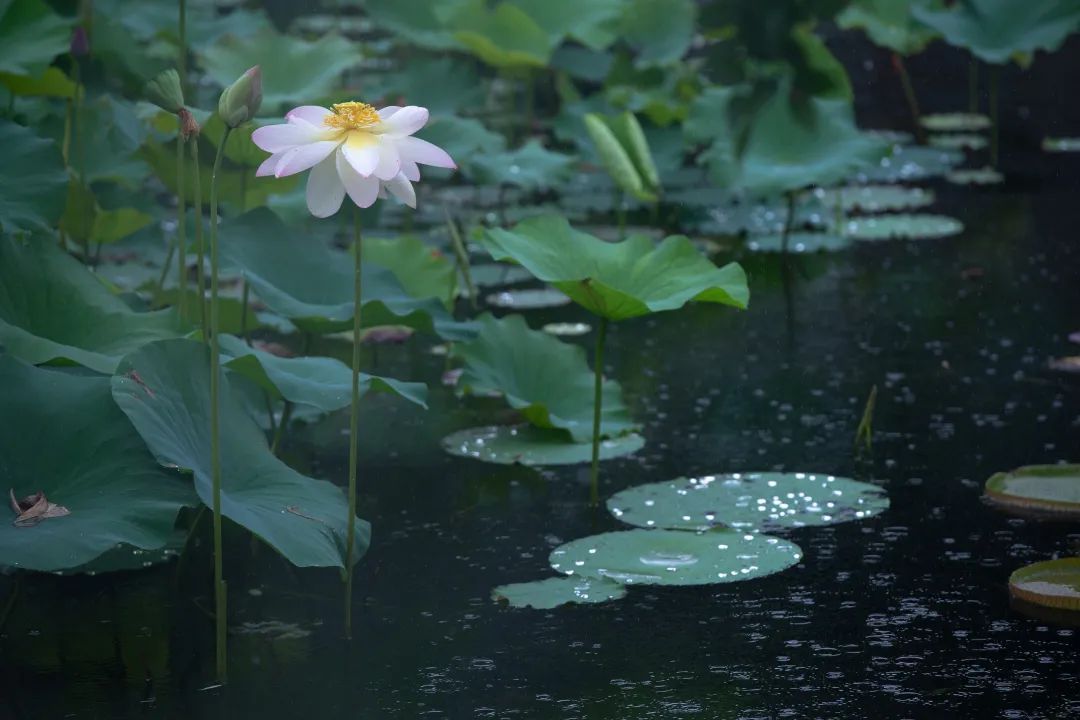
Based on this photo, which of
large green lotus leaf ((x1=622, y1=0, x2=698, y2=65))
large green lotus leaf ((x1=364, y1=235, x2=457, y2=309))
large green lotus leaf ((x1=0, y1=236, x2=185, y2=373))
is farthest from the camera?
large green lotus leaf ((x1=622, y1=0, x2=698, y2=65))

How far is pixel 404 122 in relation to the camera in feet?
5.33

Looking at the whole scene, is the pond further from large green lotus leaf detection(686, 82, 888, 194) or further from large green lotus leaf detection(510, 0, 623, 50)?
large green lotus leaf detection(510, 0, 623, 50)

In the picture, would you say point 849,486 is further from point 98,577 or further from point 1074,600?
point 98,577

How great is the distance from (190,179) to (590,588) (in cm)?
146

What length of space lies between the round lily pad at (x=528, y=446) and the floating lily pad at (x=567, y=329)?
0.60 metres

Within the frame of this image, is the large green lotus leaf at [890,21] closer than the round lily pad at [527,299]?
No

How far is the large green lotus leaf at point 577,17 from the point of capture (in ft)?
16.0

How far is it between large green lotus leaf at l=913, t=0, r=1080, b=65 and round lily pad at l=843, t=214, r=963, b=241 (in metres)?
1.23

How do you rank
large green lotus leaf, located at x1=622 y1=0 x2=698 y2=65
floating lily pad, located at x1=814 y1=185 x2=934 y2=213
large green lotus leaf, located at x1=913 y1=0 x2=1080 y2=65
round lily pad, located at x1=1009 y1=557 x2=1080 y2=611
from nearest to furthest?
1. round lily pad, located at x1=1009 y1=557 x2=1080 y2=611
2. floating lily pad, located at x1=814 y1=185 x2=934 y2=213
3. large green lotus leaf, located at x1=913 y1=0 x2=1080 y2=65
4. large green lotus leaf, located at x1=622 y1=0 x2=698 y2=65

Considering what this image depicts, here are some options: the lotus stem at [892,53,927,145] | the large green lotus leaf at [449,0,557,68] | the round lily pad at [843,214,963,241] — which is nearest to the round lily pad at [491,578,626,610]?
the round lily pad at [843,214,963,241]

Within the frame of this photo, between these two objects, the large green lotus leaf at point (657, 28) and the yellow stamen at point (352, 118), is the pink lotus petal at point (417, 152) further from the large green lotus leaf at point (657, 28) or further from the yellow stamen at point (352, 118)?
the large green lotus leaf at point (657, 28)

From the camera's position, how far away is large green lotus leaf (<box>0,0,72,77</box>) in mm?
2508

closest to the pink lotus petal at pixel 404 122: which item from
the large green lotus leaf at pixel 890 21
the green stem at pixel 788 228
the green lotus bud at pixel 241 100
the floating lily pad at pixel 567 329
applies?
the green lotus bud at pixel 241 100

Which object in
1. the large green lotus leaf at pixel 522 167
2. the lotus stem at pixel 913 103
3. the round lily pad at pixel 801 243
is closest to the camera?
the large green lotus leaf at pixel 522 167
